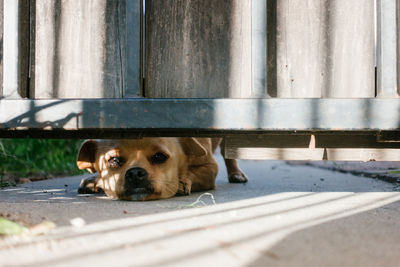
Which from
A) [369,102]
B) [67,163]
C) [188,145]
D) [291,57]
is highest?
[291,57]

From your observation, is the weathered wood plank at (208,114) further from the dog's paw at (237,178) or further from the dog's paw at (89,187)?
the dog's paw at (237,178)

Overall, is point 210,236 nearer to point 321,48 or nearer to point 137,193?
point 137,193

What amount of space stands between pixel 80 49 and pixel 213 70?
788 mm

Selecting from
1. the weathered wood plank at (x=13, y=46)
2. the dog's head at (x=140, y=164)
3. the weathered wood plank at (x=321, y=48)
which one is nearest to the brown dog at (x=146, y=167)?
the dog's head at (x=140, y=164)

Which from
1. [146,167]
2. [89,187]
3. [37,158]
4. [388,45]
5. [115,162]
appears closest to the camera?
[388,45]

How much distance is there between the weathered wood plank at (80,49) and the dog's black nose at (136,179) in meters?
0.53

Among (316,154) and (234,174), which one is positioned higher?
(316,154)

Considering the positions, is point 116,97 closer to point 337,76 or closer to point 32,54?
point 32,54

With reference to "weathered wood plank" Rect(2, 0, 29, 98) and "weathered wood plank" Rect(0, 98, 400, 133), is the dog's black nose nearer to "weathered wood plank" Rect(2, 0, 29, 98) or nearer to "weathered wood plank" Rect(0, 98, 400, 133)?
"weathered wood plank" Rect(0, 98, 400, 133)

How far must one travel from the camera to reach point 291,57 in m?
2.03

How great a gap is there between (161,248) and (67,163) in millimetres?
4452

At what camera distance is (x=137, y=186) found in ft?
7.75

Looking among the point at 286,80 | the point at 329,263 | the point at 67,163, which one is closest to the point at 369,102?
the point at 286,80

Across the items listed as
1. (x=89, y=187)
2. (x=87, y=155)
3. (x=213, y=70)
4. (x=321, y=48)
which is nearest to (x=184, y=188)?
(x=89, y=187)
